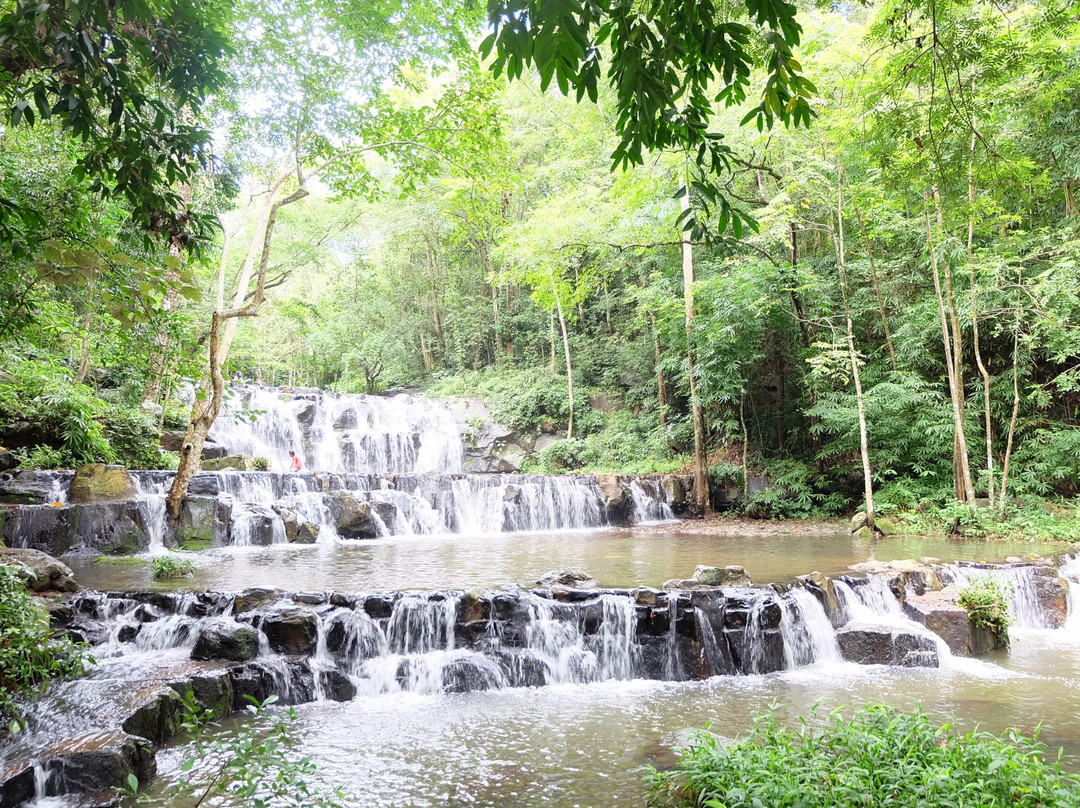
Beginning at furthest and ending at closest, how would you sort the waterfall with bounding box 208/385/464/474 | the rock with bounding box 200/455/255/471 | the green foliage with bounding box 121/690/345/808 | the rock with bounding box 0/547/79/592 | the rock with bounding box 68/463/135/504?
1. the waterfall with bounding box 208/385/464/474
2. the rock with bounding box 200/455/255/471
3. the rock with bounding box 68/463/135/504
4. the rock with bounding box 0/547/79/592
5. the green foliage with bounding box 121/690/345/808

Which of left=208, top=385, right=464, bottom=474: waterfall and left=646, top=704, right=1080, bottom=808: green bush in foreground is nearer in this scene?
left=646, top=704, right=1080, bottom=808: green bush in foreground

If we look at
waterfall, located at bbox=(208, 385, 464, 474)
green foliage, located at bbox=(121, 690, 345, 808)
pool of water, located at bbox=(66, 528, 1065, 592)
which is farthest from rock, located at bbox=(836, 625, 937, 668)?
waterfall, located at bbox=(208, 385, 464, 474)

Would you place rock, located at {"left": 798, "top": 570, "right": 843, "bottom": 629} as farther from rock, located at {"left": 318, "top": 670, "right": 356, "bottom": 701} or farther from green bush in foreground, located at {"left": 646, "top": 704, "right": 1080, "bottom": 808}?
rock, located at {"left": 318, "top": 670, "right": 356, "bottom": 701}

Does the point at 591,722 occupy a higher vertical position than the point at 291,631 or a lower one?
lower

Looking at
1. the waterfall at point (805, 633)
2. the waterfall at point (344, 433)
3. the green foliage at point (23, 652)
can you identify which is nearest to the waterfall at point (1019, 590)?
the waterfall at point (805, 633)

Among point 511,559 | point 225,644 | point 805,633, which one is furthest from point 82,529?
point 805,633

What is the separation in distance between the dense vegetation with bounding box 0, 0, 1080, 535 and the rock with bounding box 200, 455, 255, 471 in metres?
1.61

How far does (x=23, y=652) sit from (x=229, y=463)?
11.8m

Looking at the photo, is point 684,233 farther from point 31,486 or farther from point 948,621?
point 31,486

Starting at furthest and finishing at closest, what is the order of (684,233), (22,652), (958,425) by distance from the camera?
(684,233), (958,425), (22,652)

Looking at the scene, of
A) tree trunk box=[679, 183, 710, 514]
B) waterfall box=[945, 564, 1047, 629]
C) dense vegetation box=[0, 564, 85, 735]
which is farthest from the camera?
tree trunk box=[679, 183, 710, 514]

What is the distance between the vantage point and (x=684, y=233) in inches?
655

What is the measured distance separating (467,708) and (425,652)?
1.08 meters

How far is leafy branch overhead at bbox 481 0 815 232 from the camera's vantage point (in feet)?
6.25
